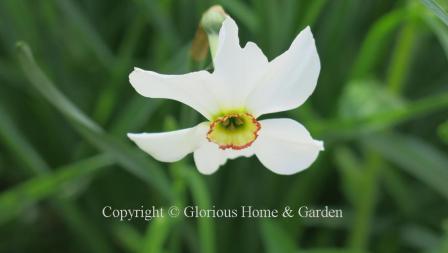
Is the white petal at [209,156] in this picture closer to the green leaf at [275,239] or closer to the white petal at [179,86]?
the white petal at [179,86]

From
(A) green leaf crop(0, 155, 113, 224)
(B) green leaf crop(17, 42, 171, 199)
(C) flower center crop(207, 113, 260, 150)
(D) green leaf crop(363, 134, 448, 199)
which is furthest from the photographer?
(D) green leaf crop(363, 134, 448, 199)

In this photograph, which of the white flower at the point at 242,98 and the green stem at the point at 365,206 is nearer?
the white flower at the point at 242,98

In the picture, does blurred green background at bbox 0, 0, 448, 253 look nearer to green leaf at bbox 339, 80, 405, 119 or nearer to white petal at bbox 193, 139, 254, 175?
green leaf at bbox 339, 80, 405, 119

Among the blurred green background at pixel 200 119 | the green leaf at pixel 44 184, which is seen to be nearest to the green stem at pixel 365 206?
the blurred green background at pixel 200 119

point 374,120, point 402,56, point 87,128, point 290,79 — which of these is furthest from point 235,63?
point 402,56

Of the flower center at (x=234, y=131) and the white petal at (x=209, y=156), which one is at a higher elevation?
the flower center at (x=234, y=131)

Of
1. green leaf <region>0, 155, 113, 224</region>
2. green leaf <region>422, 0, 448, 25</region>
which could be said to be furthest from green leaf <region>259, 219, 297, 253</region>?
green leaf <region>422, 0, 448, 25</region>
